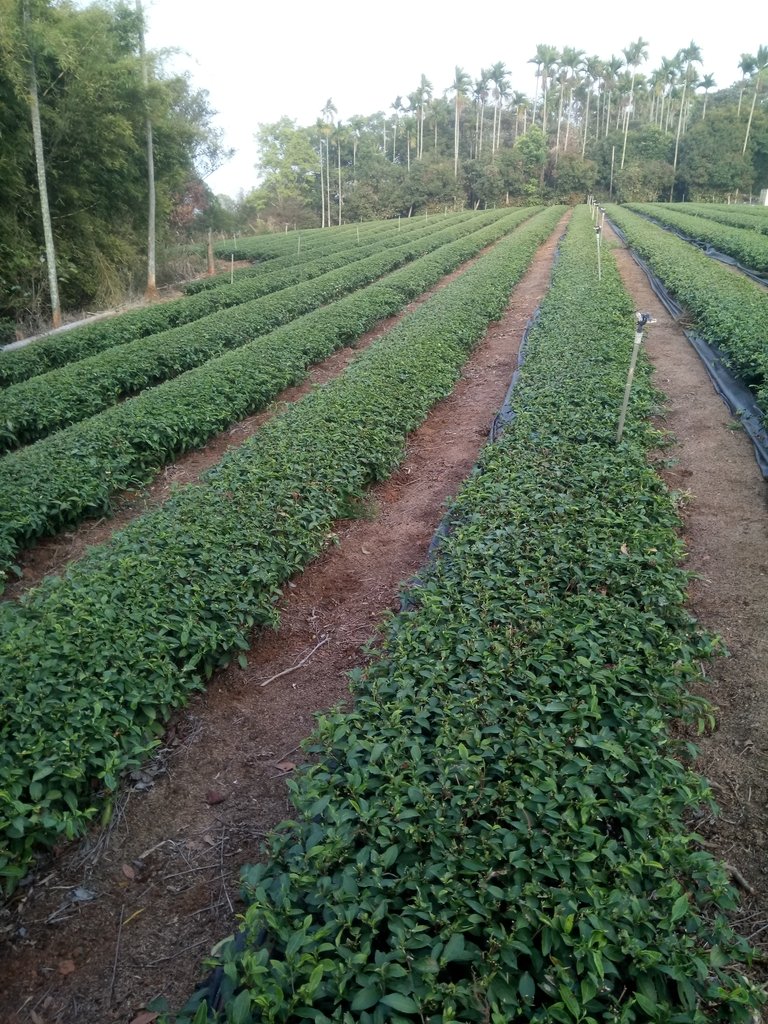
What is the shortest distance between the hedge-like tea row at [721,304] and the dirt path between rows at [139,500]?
6.45 m

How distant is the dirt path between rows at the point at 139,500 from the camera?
6388 millimetres

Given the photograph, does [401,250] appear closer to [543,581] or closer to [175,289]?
[175,289]

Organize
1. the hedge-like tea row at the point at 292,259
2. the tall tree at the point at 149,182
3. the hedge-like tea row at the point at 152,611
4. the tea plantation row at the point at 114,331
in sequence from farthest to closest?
the hedge-like tea row at the point at 292,259
the tall tree at the point at 149,182
the tea plantation row at the point at 114,331
the hedge-like tea row at the point at 152,611

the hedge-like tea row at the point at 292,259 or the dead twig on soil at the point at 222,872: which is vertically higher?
the hedge-like tea row at the point at 292,259

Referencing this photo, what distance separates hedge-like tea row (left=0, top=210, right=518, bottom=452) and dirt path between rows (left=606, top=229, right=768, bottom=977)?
8.07m

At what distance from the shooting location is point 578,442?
6355mm

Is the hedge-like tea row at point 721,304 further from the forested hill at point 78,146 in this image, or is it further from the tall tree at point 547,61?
the tall tree at point 547,61

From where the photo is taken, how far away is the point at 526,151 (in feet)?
198

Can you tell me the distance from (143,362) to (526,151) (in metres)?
59.5

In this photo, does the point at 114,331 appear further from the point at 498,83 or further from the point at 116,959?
the point at 498,83

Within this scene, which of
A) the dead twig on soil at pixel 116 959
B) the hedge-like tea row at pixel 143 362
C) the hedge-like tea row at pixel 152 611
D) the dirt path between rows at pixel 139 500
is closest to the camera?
the dead twig on soil at pixel 116 959

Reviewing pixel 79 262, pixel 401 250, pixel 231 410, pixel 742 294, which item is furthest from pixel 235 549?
pixel 401 250

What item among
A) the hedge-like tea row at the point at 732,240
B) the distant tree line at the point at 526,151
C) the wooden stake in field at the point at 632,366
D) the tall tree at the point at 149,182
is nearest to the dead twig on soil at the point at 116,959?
the wooden stake in field at the point at 632,366

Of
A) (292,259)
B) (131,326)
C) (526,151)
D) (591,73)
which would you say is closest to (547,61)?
(591,73)
